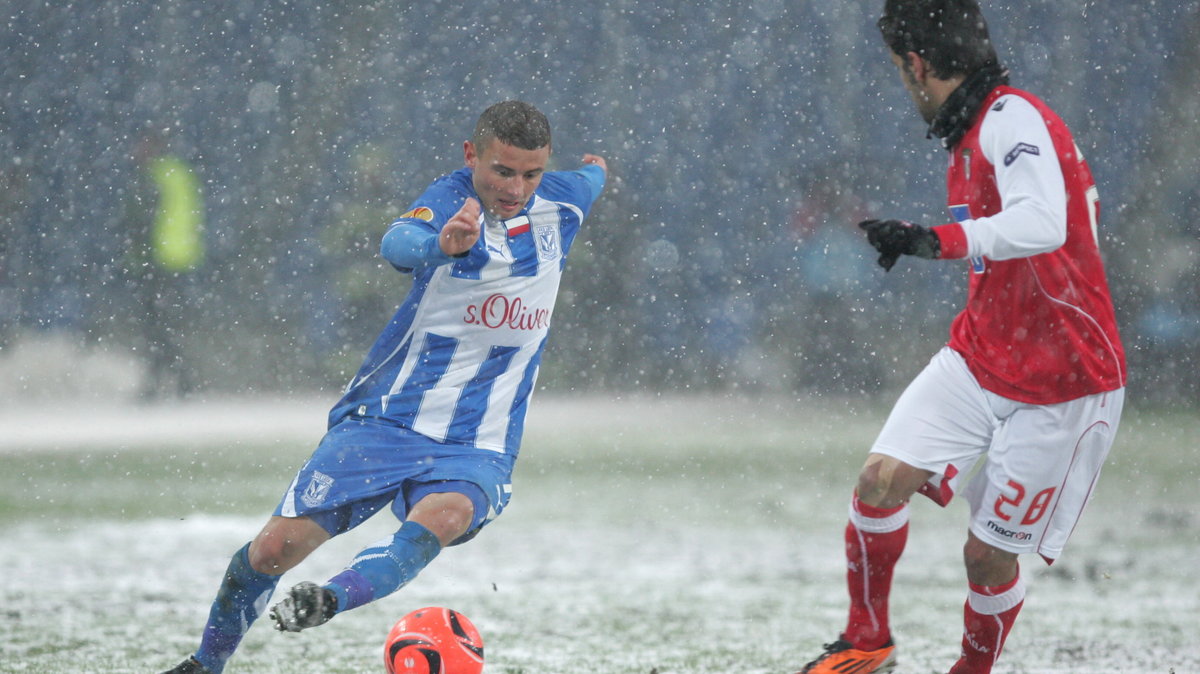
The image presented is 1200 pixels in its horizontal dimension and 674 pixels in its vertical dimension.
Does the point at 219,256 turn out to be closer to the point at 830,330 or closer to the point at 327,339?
the point at 327,339

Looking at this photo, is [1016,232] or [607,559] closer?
[1016,232]

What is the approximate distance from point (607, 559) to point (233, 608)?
2.96 meters

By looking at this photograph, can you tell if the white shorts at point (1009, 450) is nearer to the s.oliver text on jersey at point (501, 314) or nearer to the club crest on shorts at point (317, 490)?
the s.oliver text on jersey at point (501, 314)

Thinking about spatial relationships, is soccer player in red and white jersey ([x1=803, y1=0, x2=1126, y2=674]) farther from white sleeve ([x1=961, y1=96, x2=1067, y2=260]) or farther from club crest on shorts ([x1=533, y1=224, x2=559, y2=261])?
club crest on shorts ([x1=533, y1=224, x2=559, y2=261])

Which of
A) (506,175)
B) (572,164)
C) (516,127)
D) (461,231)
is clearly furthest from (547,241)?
(572,164)

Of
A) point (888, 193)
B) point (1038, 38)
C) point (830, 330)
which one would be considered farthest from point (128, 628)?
point (1038, 38)

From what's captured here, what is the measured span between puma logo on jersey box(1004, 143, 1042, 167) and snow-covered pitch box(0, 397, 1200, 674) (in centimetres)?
169

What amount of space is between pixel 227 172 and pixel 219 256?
3.17 feet

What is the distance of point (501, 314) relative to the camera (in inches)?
136

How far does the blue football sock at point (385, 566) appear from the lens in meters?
2.98

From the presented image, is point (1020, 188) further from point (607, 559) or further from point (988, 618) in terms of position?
point (607, 559)

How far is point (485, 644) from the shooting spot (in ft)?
14.0

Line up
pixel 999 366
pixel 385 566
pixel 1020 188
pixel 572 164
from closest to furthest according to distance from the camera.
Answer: pixel 1020 188 → pixel 385 566 → pixel 999 366 → pixel 572 164

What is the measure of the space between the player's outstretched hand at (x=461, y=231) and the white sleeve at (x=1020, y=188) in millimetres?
1057
